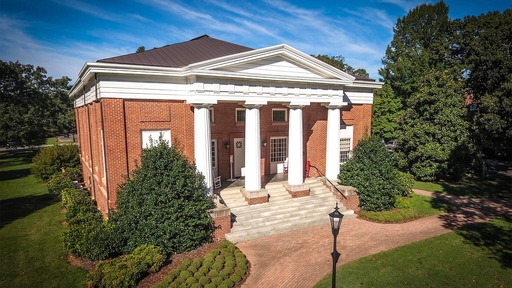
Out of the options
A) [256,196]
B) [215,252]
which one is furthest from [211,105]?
[215,252]

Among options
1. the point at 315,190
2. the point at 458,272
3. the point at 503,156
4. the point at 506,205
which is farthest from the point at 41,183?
the point at 503,156

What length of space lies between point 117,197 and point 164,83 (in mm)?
5362

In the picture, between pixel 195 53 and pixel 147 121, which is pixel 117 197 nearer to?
pixel 147 121

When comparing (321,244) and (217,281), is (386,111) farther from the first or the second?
(217,281)

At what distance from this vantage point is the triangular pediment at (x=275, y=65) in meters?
13.1

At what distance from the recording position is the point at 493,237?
1227cm

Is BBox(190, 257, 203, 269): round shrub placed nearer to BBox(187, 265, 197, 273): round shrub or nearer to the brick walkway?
BBox(187, 265, 197, 273): round shrub

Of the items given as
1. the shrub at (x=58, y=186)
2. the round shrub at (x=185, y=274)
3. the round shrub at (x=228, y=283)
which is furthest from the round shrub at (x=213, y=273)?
the shrub at (x=58, y=186)

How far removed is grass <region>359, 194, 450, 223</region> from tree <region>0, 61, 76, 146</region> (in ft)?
139

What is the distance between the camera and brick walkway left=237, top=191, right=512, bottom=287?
31.3 feet

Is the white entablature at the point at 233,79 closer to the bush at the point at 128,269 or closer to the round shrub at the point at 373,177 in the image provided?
the round shrub at the point at 373,177

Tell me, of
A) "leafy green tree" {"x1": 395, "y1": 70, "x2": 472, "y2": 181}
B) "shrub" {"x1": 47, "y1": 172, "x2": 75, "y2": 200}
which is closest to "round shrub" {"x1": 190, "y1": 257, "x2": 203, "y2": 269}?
"shrub" {"x1": 47, "y1": 172, "x2": 75, "y2": 200}

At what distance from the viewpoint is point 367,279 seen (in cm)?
914

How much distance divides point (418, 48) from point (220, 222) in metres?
32.8
